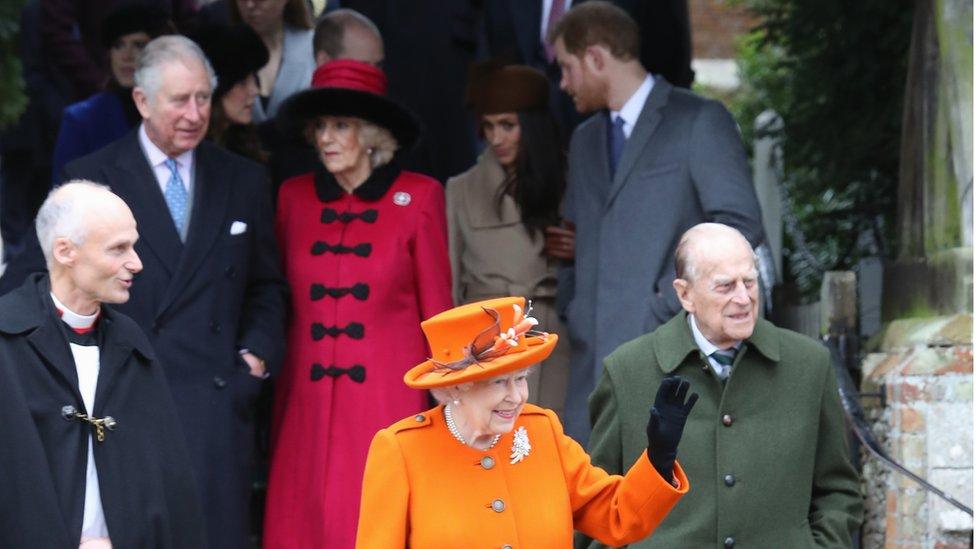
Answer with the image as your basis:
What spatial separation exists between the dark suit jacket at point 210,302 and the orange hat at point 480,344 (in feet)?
7.61

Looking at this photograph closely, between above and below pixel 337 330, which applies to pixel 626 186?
above

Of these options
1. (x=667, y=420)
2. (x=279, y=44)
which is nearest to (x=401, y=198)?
(x=279, y=44)

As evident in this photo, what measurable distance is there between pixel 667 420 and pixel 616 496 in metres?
0.33

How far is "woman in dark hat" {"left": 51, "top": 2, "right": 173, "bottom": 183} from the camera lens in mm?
8344

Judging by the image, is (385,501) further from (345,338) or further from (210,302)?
(345,338)

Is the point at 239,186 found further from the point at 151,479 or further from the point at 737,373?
the point at 737,373

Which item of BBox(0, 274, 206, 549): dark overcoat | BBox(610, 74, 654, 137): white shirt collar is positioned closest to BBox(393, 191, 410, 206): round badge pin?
BBox(610, 74, 654, 137): white shirt collar

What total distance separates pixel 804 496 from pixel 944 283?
2.26 metres

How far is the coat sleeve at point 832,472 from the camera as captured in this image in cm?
591

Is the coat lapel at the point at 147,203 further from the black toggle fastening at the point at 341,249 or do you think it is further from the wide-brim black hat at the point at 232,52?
the wide-brim black hat at the point at 232,52

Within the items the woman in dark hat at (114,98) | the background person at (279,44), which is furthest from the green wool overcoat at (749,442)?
the background person at (279,44)

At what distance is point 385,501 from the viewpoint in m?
5.06

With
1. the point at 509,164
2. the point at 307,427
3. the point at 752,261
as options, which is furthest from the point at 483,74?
the point at 752,261

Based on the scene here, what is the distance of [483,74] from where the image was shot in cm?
839
